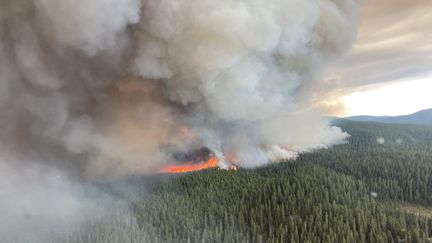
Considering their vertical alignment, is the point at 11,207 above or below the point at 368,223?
above

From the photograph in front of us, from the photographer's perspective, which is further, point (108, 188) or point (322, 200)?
point (108, 188)

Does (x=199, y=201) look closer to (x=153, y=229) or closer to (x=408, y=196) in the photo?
(x=153, y=229)

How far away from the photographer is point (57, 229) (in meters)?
125

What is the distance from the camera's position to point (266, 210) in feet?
486

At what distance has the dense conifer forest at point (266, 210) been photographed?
12438 cm

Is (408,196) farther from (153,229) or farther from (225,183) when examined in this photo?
(153,229)

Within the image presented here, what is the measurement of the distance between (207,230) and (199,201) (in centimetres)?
2514

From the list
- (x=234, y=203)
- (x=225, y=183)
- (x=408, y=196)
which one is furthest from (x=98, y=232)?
(x=408, y=196)

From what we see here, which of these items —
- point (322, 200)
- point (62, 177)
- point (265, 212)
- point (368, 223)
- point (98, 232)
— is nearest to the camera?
point (98, 232)

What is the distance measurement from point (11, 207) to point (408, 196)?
158064 mm

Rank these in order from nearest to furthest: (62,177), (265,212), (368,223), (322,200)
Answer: (368,223) → (265,212) → (322,200) → (62,177)

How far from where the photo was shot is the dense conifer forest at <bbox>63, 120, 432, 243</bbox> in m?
124

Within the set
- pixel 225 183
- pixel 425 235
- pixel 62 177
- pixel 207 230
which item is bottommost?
pixel 425 235

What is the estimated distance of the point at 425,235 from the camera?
406 feet
